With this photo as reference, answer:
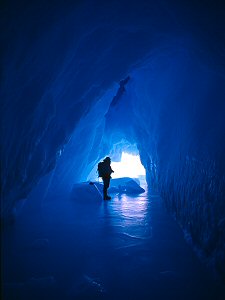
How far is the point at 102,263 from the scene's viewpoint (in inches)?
Result: 120

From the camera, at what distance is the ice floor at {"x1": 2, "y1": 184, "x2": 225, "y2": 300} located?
2.39 metres

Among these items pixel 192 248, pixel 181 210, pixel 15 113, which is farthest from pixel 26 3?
pixel 181 210

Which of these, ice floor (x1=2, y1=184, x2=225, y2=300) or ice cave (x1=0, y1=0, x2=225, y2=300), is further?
ice cave (x1=0, y1=0, x2=225, y2=300)

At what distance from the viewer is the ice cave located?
2.53 meters

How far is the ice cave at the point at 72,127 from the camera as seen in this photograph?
8.30 feet

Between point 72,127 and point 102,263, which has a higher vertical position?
point 72,127

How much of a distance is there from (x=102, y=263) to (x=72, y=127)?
4474mm

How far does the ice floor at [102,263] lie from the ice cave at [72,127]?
0.02m

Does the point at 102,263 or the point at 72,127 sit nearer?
the point at 102,263

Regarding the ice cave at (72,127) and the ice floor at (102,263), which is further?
the ice cave at (72,127)

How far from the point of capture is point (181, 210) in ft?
16.3

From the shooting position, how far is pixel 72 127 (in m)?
6.67

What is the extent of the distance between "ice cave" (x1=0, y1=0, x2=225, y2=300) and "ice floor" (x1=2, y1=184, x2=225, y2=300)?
0.02m

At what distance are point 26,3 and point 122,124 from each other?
1439 cm
